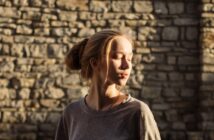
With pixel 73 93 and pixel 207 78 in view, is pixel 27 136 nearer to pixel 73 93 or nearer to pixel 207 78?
pixel 73 93

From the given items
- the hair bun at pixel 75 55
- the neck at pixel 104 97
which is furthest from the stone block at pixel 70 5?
the neck at pixel 104 97

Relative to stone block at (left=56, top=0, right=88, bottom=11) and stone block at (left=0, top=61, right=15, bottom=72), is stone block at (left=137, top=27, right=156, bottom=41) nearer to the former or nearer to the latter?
stone block at (left=56, top=0, right=88, bottom=11)

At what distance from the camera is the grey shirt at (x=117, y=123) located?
5.12ft

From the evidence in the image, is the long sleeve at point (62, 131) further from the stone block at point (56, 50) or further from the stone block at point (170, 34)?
the stone block at point (170, 34)

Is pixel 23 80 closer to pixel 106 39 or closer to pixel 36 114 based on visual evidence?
pixel 36 114

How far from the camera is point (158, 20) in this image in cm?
654

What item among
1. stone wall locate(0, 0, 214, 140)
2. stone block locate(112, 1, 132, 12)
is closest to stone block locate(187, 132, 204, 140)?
stone wall locate(0, 0, 214, 140)

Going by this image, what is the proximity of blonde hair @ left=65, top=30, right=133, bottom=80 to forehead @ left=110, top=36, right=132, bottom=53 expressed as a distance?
0.04ft

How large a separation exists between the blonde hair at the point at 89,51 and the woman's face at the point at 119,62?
0.06ft

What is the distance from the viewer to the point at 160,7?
6.56 meters

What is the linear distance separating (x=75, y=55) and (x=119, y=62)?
0.24 metres

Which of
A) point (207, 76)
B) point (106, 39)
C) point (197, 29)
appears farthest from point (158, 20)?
point (106, 39)

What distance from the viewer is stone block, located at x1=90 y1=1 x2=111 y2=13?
21.4 feet

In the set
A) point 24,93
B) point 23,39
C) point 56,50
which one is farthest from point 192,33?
point 24,93
